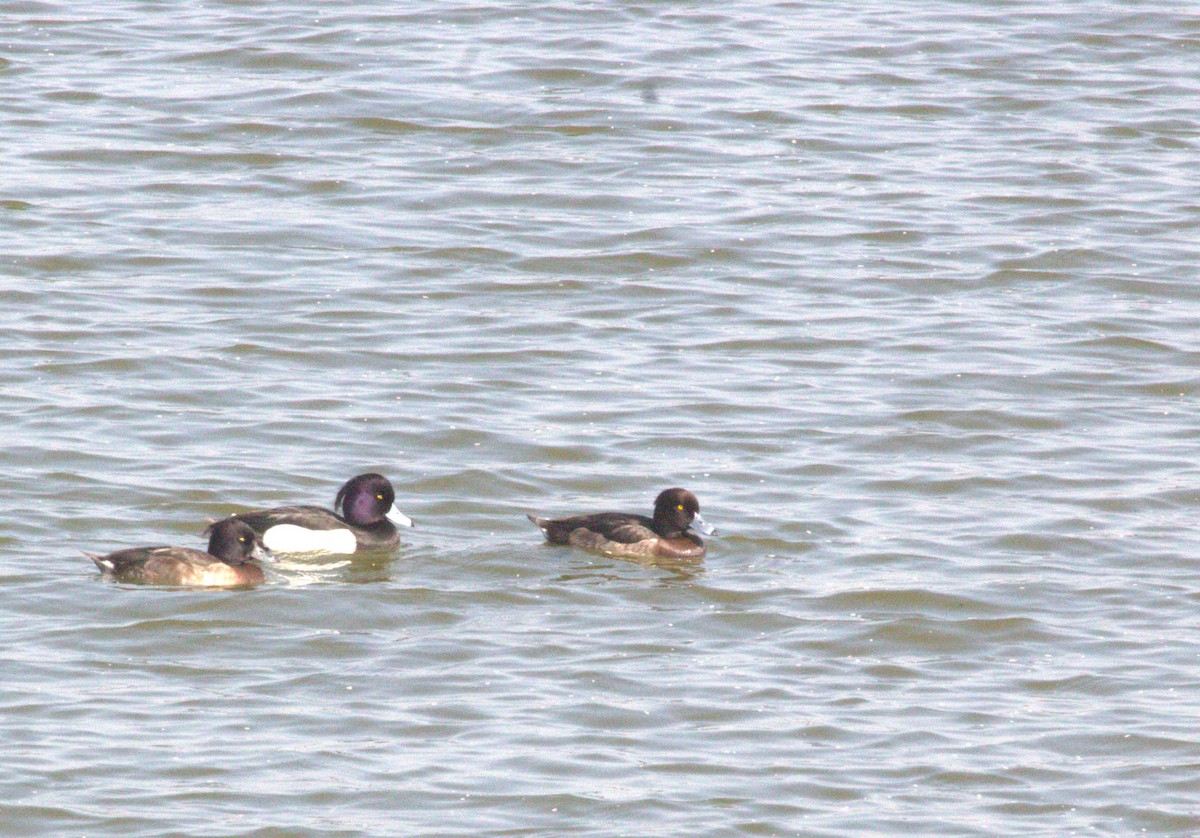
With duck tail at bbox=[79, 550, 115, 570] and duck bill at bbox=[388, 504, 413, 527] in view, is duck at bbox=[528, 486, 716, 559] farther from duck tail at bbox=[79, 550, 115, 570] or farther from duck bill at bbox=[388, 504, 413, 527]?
duck tail at bbox=[79, 550, 115, 570]

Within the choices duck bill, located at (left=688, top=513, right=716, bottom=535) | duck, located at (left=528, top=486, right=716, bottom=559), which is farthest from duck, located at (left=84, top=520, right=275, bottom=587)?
duck bill, located at (left=688, top=513, right=716, bottom=535)

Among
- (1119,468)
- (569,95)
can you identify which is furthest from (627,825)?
(569,95)

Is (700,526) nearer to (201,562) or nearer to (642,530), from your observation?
(642,530)

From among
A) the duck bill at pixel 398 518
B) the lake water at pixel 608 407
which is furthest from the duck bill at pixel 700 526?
the duck bill at pixel 398 518

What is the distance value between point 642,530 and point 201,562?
7.21 feet

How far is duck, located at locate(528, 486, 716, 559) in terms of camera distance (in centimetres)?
1148

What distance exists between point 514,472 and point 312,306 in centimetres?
317

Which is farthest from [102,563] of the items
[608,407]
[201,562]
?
[608,407]

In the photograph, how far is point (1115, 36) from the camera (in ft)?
75.8

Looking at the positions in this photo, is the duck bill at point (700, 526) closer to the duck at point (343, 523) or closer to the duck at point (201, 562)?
the duck at point (343, 523)

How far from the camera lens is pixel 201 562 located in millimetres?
10844

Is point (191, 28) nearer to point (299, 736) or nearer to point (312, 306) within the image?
point (312, 306)

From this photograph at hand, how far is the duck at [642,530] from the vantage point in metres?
11.5

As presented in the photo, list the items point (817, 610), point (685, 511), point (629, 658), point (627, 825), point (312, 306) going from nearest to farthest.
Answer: point (627, 825) < point (629, 658) < point (817, 610) < point (685, 511) < point (312, 306)
